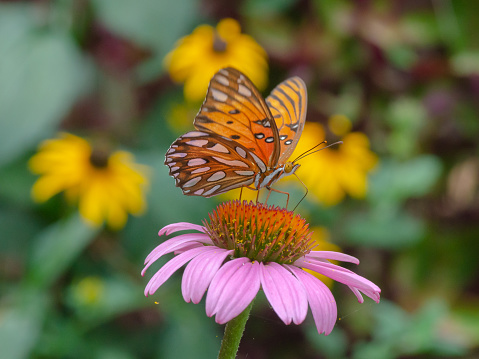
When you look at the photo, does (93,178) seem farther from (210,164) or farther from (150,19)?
(210,164)

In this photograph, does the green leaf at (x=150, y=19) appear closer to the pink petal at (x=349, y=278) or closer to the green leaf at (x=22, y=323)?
the green leaf at (x=22, y=323)

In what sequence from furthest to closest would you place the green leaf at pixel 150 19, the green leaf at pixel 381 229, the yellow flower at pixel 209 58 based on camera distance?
1. the green leaf at pixel 150 19
2. the yellow flower at pixel 209 58
3. the green leaf at pixel 381 229

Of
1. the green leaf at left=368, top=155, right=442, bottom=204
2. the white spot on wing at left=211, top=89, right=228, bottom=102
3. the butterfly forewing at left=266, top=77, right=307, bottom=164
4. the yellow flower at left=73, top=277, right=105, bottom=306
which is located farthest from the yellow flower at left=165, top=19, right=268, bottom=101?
the white spot on wing at left=211, top=89, right=228, bottom=102

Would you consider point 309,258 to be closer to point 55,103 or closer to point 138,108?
point 55,103

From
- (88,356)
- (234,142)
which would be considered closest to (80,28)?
(88,356)

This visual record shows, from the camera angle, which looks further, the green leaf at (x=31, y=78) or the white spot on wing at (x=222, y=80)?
the green leaf at (x=31, y=78)

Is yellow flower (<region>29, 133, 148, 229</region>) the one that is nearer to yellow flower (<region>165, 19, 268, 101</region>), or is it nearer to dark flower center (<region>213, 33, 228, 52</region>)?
yellow flower (<region>165, 19, 268, 101</region>)

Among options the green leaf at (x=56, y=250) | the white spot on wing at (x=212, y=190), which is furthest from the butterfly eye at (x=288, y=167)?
the green leaf at (x=56, y=250)
